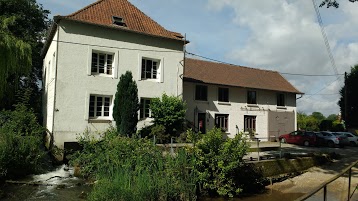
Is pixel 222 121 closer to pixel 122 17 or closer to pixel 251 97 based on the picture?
pixel 251 97

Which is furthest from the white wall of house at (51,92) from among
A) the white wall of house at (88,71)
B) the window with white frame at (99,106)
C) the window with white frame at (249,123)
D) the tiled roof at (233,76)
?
the window with white frame at (249,123)

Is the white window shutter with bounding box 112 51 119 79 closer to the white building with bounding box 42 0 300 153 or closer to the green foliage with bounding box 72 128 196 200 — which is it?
the white building with bounding box 42 0 300 153

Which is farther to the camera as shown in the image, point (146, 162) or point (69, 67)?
point (69, 67)

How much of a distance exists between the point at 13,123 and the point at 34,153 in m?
2.47

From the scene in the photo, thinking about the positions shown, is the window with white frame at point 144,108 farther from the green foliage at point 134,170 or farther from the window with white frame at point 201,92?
the green foliage at point 134,170

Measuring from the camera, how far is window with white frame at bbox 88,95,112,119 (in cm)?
2009

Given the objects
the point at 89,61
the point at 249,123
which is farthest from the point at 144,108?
the point at 249,123

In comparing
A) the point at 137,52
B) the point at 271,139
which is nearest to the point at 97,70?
the point at 137,52

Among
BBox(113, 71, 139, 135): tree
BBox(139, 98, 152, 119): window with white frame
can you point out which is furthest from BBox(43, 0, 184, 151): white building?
BBox(113, 71, 139, 135): tree

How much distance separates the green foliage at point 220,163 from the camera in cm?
1235

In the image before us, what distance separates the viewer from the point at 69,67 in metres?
19.3

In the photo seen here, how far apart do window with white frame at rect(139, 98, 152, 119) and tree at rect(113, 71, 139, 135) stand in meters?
1.97

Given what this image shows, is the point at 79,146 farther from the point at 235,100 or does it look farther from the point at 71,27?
the point at 235,100

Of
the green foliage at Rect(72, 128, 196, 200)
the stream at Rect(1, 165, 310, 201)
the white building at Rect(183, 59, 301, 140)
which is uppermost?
the white building at Rect(183, 59, 301, 140)
